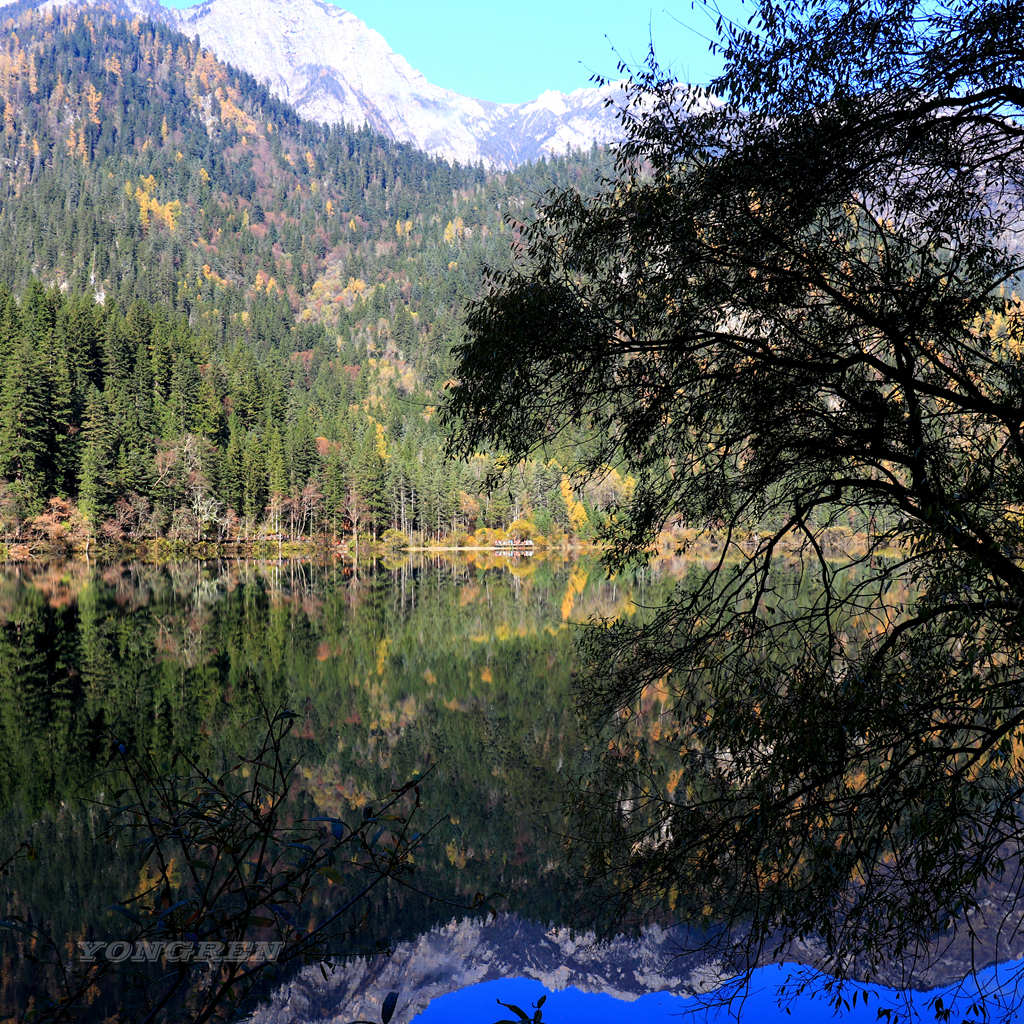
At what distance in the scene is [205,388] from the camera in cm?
7275

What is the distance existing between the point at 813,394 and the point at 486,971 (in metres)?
6.63

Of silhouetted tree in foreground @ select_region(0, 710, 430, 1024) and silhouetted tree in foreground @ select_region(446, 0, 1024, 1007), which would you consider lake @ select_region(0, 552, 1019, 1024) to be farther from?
silhouetted tree in foreground @ select_region(446, 0, 1024, 1007)

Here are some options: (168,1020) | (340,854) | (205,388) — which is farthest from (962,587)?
(205,388)

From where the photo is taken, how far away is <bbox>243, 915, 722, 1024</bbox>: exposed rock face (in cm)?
796

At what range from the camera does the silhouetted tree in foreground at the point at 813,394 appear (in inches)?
208

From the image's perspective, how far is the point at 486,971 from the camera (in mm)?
8812

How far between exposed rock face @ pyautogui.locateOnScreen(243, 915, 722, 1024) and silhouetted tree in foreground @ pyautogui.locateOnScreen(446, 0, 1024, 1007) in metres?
2.32

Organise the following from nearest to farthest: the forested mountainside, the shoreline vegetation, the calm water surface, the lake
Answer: the lake < the calm water surface < the shoreline vegetation < the forested mountainside

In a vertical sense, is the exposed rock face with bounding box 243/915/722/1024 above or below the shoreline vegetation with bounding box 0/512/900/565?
below

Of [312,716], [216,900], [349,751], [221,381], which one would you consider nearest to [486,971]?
[349,751]

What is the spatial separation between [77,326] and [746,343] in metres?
67.1
